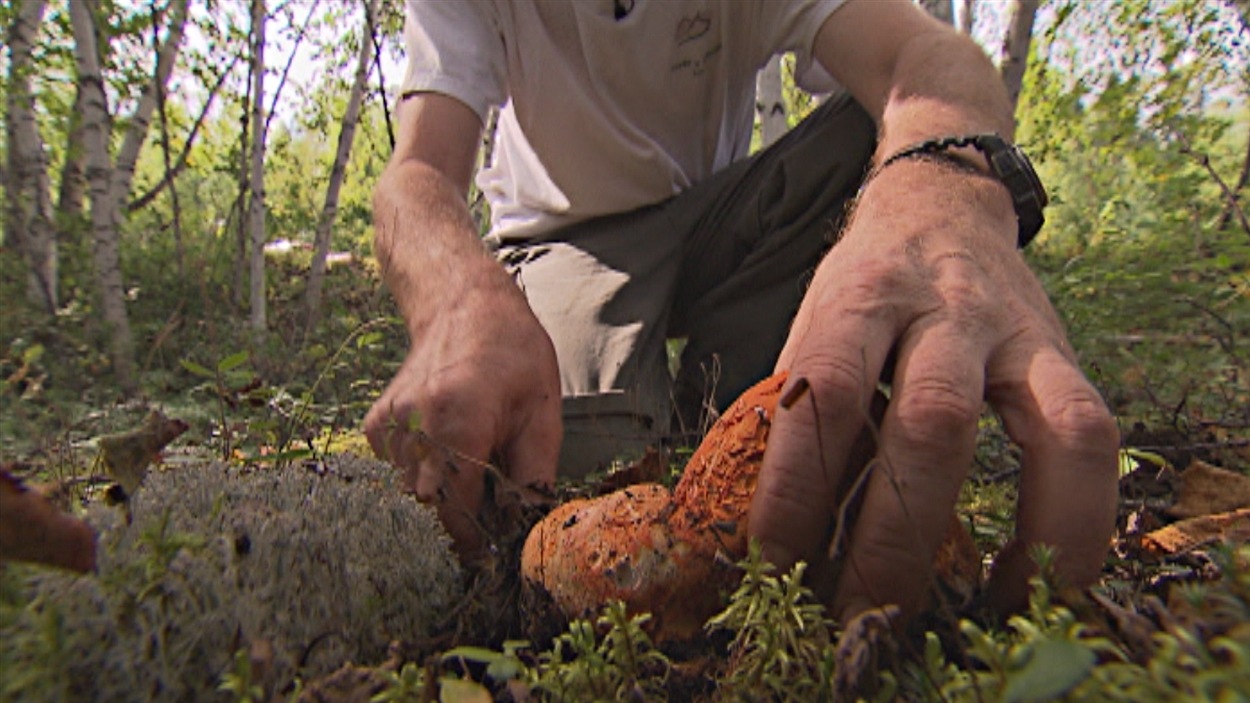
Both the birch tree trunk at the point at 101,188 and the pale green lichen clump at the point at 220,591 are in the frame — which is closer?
the pale green lichen clump at the point at 220,591

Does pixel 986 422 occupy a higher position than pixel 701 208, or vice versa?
pixel 701 208

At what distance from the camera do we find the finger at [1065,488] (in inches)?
40.1

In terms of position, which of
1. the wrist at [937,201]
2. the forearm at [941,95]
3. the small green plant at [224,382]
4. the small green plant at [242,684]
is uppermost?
the forearm at [941,95]

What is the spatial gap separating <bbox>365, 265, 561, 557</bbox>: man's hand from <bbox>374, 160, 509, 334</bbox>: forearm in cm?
8

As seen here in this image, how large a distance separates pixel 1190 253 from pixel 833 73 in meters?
4.04

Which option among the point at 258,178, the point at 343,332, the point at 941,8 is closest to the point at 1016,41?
the point at 941,8

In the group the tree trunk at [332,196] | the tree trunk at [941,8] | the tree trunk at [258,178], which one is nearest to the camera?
the tree trunk at [941,8]

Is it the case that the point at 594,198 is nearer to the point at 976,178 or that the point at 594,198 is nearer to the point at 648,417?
the point at 648,417

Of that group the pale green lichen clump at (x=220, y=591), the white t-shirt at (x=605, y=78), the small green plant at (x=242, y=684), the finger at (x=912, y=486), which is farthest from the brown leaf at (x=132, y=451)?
the white t-shirt at (x=605, y=78)

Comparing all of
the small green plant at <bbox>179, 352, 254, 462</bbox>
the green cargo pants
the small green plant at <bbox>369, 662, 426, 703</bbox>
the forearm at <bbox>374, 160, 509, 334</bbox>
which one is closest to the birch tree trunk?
the green cargo pants

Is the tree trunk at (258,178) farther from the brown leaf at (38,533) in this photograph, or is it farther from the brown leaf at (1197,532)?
the brown leaf at (1197,532)

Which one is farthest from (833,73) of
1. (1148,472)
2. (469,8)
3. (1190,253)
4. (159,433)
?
(1190,253)

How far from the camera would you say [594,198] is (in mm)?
3549

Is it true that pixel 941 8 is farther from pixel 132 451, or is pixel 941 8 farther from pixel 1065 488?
pixel 132 451
